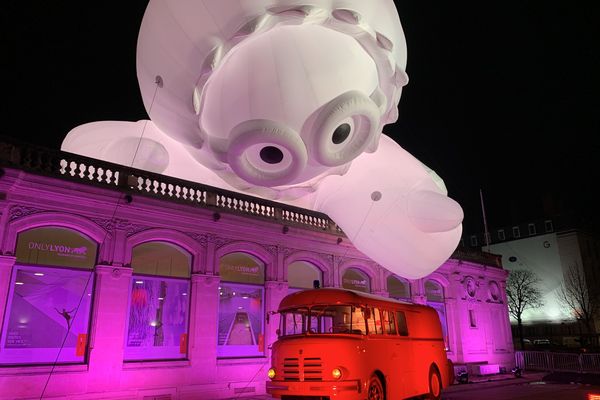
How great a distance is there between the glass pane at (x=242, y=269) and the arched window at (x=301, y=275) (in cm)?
143

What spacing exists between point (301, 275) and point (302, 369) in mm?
8222

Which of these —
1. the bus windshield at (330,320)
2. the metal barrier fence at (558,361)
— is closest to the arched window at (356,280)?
the bus windshield at (330,320)

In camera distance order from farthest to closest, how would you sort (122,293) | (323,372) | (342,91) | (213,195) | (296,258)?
(296,258) → (213,195) → (122,293) → (323,372) → (342,91)

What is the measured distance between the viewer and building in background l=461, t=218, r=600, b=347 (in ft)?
150

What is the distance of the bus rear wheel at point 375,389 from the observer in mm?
10977

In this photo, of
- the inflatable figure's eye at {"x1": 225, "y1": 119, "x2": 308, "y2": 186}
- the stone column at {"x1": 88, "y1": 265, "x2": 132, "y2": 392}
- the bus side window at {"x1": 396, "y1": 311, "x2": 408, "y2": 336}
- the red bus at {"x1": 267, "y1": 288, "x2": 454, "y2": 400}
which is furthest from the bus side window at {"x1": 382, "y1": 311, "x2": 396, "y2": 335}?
the stone column at {"x1": 88, "y1": 265, "x2": 132, "y2": 392}

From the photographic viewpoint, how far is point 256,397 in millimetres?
15398

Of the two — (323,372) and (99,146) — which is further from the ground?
(99,146)

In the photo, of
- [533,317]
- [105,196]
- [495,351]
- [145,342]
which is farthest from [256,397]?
[533,317]

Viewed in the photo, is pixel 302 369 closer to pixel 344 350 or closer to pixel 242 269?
pixel 344 350

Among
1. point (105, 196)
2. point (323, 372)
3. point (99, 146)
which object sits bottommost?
point (323, 372)

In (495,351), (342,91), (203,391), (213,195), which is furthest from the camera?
(495,351)

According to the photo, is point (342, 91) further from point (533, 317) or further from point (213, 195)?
point (533, 317)

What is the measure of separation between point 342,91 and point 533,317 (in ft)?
162
